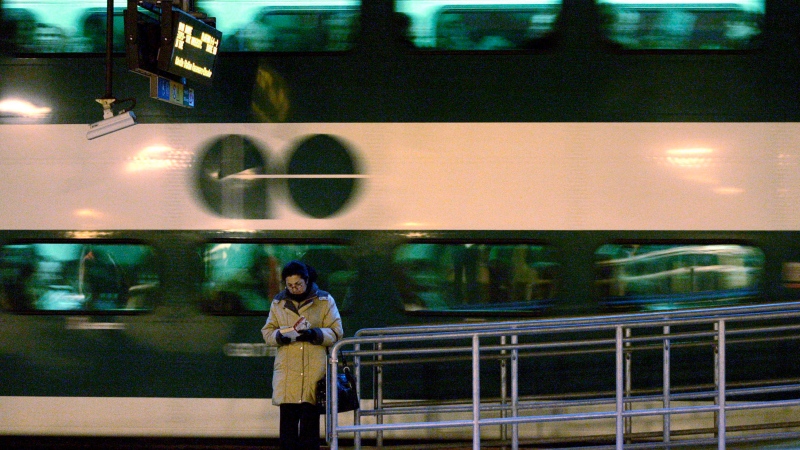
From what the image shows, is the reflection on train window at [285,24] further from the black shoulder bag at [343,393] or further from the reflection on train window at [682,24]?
the black shoulder bag at [343,393]

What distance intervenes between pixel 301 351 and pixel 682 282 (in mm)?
2637

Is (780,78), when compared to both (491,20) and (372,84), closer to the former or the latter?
(491,20)

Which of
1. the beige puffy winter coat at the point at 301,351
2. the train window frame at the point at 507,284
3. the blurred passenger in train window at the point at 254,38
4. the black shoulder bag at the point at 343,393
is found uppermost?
the blurred passenger in train window at the point at 254,38

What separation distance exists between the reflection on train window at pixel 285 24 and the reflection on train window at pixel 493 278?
66.9 inches

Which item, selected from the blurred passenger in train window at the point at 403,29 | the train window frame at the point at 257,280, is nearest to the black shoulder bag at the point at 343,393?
the train window frame at the point at 257,280

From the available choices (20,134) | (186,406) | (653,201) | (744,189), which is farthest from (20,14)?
(744,189)

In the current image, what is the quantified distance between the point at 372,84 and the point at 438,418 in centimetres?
240

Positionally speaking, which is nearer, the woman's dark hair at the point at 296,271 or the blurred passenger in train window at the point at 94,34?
the woman's dark hair at the point at 296,271

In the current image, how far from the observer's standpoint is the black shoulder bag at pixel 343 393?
5.23 m

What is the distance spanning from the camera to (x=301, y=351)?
17.5 feet

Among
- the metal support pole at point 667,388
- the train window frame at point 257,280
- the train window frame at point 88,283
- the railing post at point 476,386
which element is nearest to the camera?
the railing post at point 476,386

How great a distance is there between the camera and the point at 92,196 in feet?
20.6

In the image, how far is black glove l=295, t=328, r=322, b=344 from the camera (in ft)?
17.1

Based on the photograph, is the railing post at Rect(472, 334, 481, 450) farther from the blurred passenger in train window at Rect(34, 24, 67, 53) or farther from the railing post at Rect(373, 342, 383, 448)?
the blurred passenger in train window at Rect(34, 24, 67, 53)
